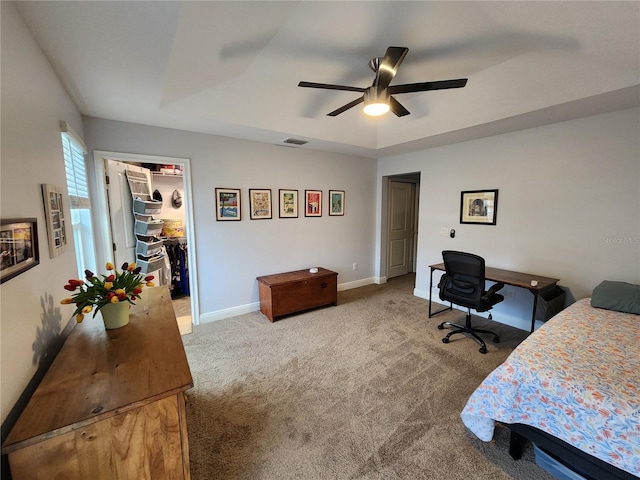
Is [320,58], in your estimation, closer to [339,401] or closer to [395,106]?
[395,106]

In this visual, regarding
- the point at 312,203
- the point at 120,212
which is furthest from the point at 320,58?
the point at 120,212

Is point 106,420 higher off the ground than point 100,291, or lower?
lower

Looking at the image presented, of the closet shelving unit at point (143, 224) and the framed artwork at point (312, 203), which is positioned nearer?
the closet shelving unit at point (143, 224)

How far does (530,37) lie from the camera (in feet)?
6.88

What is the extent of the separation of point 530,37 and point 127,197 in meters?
4.33

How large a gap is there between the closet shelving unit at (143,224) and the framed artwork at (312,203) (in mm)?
2155

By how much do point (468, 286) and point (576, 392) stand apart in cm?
157

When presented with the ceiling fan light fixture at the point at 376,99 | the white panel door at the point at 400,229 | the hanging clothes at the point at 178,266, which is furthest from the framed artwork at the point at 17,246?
the white panel door at the point at 400,229

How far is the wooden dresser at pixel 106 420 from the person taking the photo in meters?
0.89

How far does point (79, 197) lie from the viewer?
2348mm

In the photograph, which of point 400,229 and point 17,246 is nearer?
point 17,246

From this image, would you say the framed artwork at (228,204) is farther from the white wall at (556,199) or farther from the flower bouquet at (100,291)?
the white wall at (556,199)

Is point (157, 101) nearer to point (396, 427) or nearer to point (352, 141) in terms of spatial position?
point (352, 141)

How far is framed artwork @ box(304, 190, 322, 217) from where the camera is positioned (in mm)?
4136
